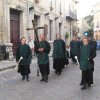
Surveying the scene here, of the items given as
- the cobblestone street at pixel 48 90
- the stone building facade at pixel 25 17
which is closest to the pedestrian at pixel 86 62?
the cobblestone street at pixel 48 90

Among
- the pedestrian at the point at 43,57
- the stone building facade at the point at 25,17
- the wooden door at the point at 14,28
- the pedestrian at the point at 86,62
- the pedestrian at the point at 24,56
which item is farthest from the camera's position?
the wooden door at the point at 14,28

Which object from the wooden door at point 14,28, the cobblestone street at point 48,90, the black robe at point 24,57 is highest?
the wooden door at point 14,28

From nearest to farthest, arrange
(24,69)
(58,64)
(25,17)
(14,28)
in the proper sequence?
(24,69)
(58,64)
(14,28)
(25,17)

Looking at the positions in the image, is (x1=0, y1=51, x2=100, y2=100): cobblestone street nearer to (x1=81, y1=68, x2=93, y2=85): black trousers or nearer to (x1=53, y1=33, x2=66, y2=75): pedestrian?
(x1=81, y1=68, x2=93, y2=85): black trousers

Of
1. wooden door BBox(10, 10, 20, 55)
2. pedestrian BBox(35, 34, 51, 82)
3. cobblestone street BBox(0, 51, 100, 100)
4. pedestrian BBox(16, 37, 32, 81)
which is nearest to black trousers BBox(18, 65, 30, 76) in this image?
pedestrian BBox(16, 37, 32, 81)

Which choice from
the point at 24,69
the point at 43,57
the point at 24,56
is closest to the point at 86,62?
the point at 43,57

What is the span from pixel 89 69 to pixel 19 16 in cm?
1529

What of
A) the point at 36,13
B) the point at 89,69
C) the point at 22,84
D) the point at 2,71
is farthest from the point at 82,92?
the point at 36,13

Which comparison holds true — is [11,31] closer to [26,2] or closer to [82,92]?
[26,2]

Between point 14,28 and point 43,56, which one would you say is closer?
point 43,56

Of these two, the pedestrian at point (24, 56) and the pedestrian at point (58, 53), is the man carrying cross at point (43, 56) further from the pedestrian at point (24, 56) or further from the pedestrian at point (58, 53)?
the pedestrian at point (58, 53)

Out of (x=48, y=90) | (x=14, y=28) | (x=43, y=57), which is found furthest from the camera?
(x=14, y=28)

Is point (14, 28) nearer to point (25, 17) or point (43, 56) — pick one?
point (25, 17)

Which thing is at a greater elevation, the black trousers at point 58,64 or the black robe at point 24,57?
the black robe at point 24,57
